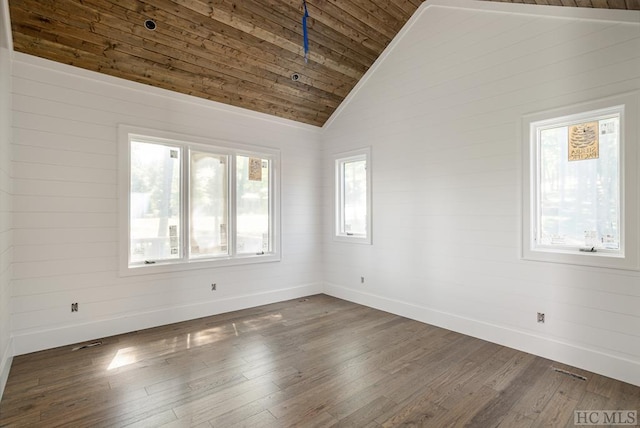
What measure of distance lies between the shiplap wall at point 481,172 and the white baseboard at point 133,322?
1609mm

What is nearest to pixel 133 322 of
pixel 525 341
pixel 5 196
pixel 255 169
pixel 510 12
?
pixel 5 196

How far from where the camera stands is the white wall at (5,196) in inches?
106

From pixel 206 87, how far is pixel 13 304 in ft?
10.8

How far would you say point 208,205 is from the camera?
4.71 m

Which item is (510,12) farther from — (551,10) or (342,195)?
(342,195)

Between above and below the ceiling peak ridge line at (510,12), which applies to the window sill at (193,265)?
below

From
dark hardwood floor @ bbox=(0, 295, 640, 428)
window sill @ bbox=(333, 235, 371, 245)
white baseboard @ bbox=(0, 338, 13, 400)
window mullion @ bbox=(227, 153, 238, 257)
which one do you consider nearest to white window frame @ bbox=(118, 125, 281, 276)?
window mullion @ bbox=(227, 153, 238, 257)

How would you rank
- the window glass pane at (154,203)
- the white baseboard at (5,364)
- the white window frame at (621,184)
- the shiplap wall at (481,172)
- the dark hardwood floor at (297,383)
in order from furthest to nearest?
the window glass pane at (154,203) → the shiplap wall at (481,172) → the white window frame at (621,184) → the white baseboard at (5,364) → the dark hardwood floor at (297,383)

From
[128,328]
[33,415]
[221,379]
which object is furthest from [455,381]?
[128,328]

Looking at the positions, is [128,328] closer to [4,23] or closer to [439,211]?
[4,23]

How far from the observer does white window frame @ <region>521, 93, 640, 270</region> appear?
275 cm

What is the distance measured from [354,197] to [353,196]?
1.3 inches

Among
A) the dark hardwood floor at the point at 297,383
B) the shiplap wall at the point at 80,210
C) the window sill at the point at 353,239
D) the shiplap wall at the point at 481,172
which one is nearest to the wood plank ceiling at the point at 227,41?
the shiplap wall at the point at 80,210

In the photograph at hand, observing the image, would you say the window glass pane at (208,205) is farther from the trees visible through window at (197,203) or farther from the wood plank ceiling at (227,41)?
the wood plank ceiling at (227,41)
